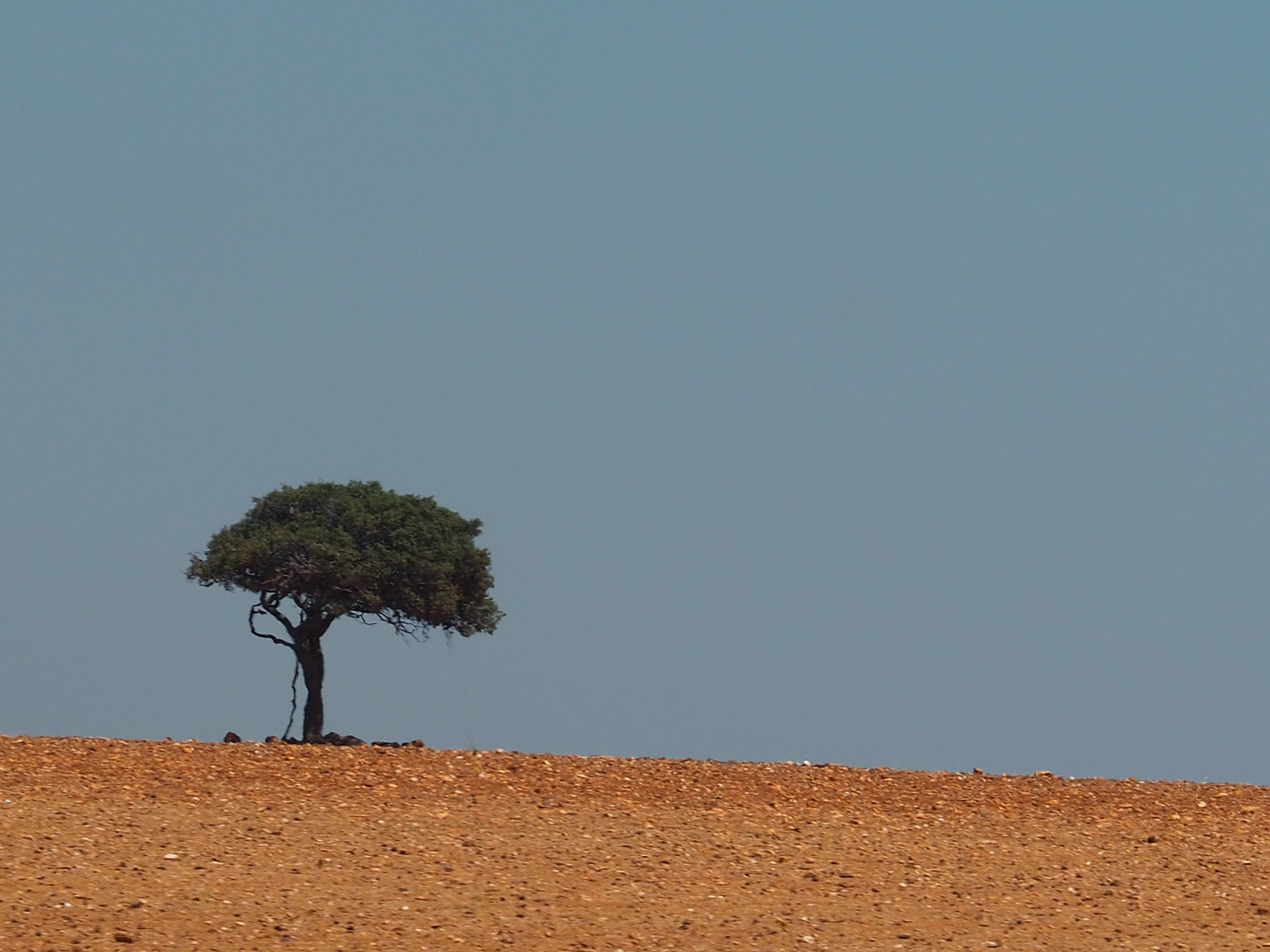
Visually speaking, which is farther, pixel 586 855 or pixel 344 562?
pixel 344 562

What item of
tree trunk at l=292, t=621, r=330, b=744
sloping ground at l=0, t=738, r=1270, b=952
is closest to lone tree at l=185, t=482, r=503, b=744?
tree trunk at l=292, t=621, r=330, b=744

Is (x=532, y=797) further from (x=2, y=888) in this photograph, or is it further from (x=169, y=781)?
(x=2, y=888)

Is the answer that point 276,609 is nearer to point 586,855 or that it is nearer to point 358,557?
point 358,557

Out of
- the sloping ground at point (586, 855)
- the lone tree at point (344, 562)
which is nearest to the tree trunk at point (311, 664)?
the lone tree at point (344, 562)

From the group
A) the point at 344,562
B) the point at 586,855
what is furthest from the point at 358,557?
the point at 586,855

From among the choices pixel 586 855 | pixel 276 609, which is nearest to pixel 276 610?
pixel 276 609

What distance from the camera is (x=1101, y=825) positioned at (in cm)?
1681

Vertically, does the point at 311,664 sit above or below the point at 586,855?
above

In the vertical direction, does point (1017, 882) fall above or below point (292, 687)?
below

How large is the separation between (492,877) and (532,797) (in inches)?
121

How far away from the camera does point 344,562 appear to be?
2328 cm

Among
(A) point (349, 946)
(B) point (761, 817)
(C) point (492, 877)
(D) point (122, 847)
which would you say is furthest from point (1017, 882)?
(D) point (122, 847)

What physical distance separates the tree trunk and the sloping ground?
4978mm

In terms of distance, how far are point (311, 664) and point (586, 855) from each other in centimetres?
1095
